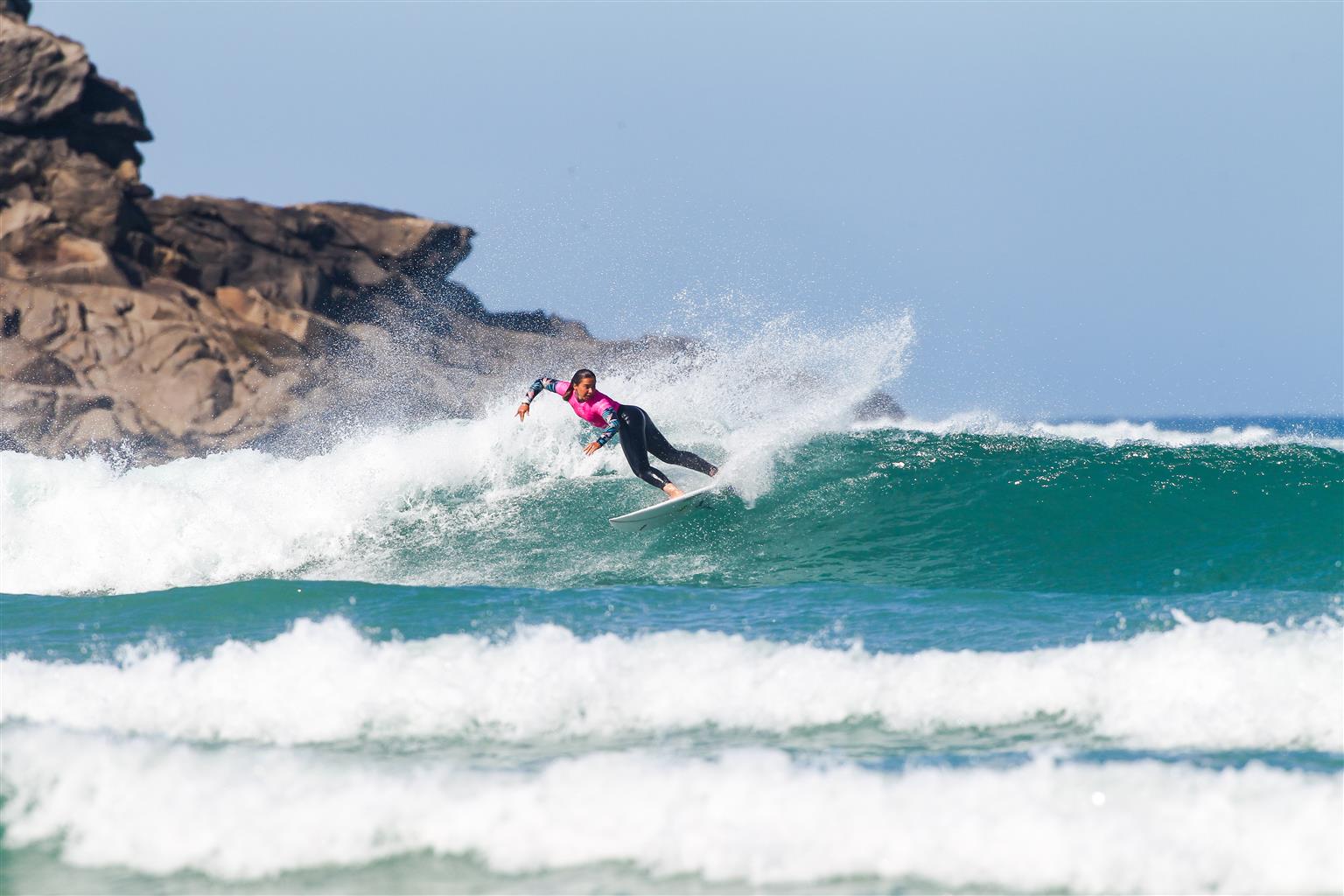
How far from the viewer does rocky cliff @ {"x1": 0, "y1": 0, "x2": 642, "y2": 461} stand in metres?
29.5

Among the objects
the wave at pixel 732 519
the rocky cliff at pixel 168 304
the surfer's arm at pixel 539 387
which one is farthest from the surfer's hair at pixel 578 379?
the rocky cliff at pixel 168 304

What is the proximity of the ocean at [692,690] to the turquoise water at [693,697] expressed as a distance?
2cm

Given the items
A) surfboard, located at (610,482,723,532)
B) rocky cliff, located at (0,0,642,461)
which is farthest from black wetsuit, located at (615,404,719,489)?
rocky cliff, located at (0,0,642,461)

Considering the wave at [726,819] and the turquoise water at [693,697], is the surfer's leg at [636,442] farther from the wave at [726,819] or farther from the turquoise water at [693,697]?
the wave at [726,819]

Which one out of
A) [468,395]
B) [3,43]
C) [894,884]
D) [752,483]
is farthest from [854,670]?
[3,43]

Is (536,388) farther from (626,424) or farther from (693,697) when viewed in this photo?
(693,697)

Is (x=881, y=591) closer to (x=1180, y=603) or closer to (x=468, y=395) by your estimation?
(x=1180, y=603)

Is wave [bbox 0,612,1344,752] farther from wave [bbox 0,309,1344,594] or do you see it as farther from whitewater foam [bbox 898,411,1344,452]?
whitewater foam [bbox 898,411,1344,452]

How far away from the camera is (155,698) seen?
5883 mm

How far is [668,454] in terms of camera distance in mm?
10477

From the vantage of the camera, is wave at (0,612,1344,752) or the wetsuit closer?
wave at (0,612,1344,752)

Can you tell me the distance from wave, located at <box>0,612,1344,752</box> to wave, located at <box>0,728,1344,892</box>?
2.33 ft

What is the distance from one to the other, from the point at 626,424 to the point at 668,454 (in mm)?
513

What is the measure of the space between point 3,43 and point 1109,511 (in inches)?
1375
